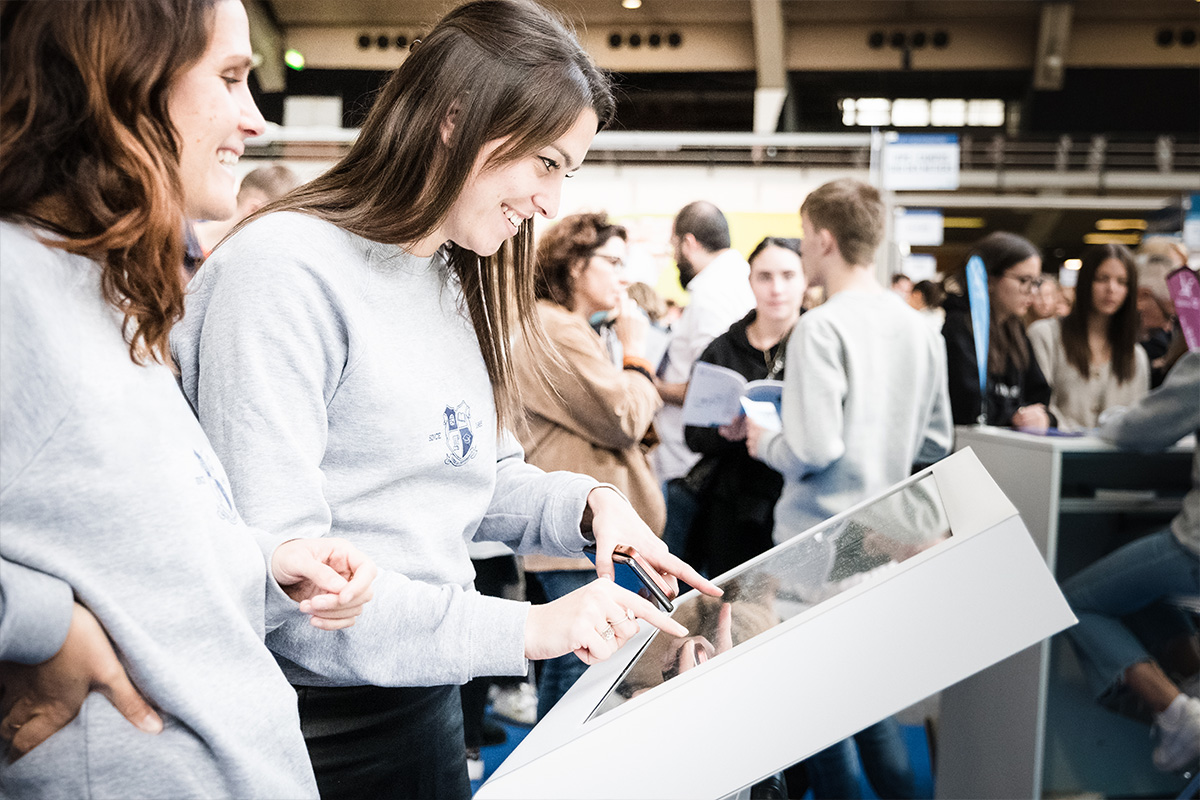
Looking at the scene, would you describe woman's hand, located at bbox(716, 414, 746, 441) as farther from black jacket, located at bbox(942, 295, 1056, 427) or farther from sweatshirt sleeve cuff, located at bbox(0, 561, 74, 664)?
sweatshirt sleeve cuff, located at bbox(0, 561, 74, 664)

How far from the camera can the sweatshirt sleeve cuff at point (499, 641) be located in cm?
80

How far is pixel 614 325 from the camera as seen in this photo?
223 centimetres

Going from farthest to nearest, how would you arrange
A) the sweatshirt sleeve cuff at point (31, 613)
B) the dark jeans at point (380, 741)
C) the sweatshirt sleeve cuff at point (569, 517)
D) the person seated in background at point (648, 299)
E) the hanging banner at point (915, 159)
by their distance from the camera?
the hanging banner at point (915, 159), the person seated in background at point (648, 299), the sweatshirt sleeve cuff at point (569, 517), the dark jeans at point (380, 741), the sweatshirt sleeve cuff at point (31, 613)

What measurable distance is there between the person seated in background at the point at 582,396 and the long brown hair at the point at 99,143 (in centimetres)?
112

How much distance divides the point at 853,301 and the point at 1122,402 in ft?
4.69

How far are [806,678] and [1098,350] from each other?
9.31ft

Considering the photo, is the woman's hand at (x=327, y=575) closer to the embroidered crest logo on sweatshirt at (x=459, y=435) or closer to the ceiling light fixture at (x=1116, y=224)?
the embroidered crest logo on sweatshirt at (x=459, y=435)

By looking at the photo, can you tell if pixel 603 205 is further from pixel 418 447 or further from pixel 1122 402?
pixel 1122 402

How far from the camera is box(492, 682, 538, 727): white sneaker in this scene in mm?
2500

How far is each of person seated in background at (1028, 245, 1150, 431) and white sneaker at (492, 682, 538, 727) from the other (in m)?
1.82

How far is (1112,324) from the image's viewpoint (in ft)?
9.78

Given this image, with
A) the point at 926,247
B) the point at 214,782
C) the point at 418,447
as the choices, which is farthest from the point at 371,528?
the point at 926,247

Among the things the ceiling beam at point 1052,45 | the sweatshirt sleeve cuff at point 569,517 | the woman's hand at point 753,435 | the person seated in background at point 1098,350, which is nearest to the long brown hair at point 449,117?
the sweatshirt sleeve cuff at point 569,517

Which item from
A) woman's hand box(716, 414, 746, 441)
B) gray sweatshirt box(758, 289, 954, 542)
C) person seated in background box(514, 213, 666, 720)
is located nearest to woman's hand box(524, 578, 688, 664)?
person seated in background box(514, 213, 666, 720)
